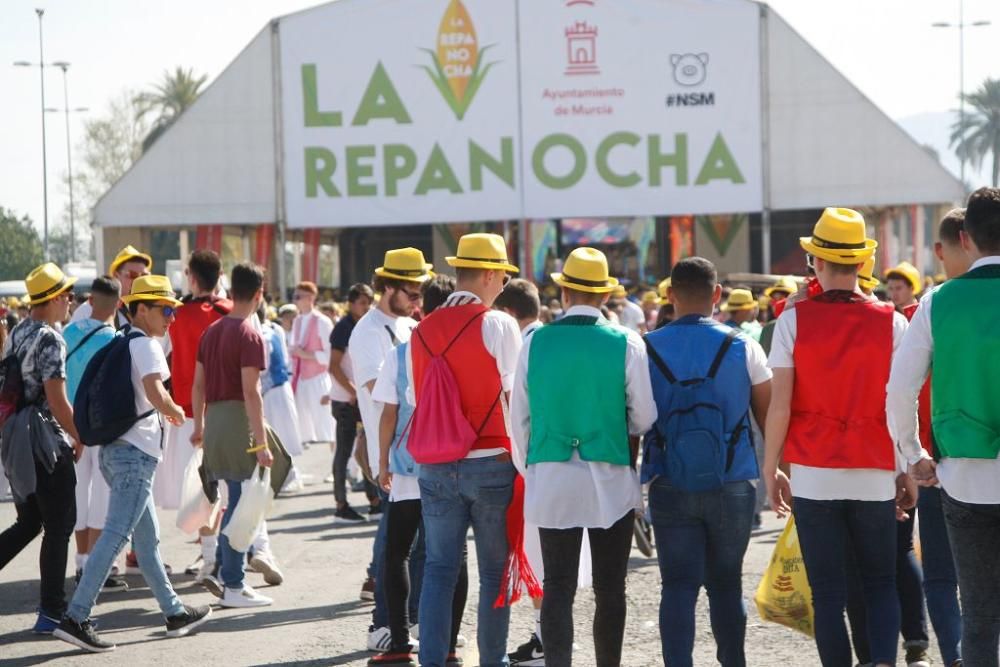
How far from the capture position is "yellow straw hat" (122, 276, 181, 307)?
7551 mm

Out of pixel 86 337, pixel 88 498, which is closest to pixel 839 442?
pixel 86 337

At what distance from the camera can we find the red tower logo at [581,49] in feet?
99.4

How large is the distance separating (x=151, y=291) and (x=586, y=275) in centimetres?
283

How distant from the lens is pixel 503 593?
6012 millimetres

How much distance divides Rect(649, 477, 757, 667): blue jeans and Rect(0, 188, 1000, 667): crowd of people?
0.4 inches

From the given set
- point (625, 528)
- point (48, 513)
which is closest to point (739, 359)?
point (625, 528)

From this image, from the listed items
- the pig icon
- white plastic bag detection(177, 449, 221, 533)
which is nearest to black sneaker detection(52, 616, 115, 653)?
white plastic bag detection(177, 449, 221, 533)

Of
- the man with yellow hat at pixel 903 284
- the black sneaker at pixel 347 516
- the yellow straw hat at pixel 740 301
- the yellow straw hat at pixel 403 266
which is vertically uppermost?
the yellow straw hat at pixel 403 266

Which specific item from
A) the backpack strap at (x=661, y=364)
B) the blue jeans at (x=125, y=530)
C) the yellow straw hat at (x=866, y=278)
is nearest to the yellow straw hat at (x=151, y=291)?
the blue jeans at (x=125, y=530)

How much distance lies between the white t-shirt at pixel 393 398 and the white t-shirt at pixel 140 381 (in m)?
1.44

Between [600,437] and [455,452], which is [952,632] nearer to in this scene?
[600,437]

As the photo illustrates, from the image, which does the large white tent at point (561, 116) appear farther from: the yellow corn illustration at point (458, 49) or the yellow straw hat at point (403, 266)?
the yellow straw hat at point (403, 266)

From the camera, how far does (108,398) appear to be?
738 cm

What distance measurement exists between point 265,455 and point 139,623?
46.4 inches
